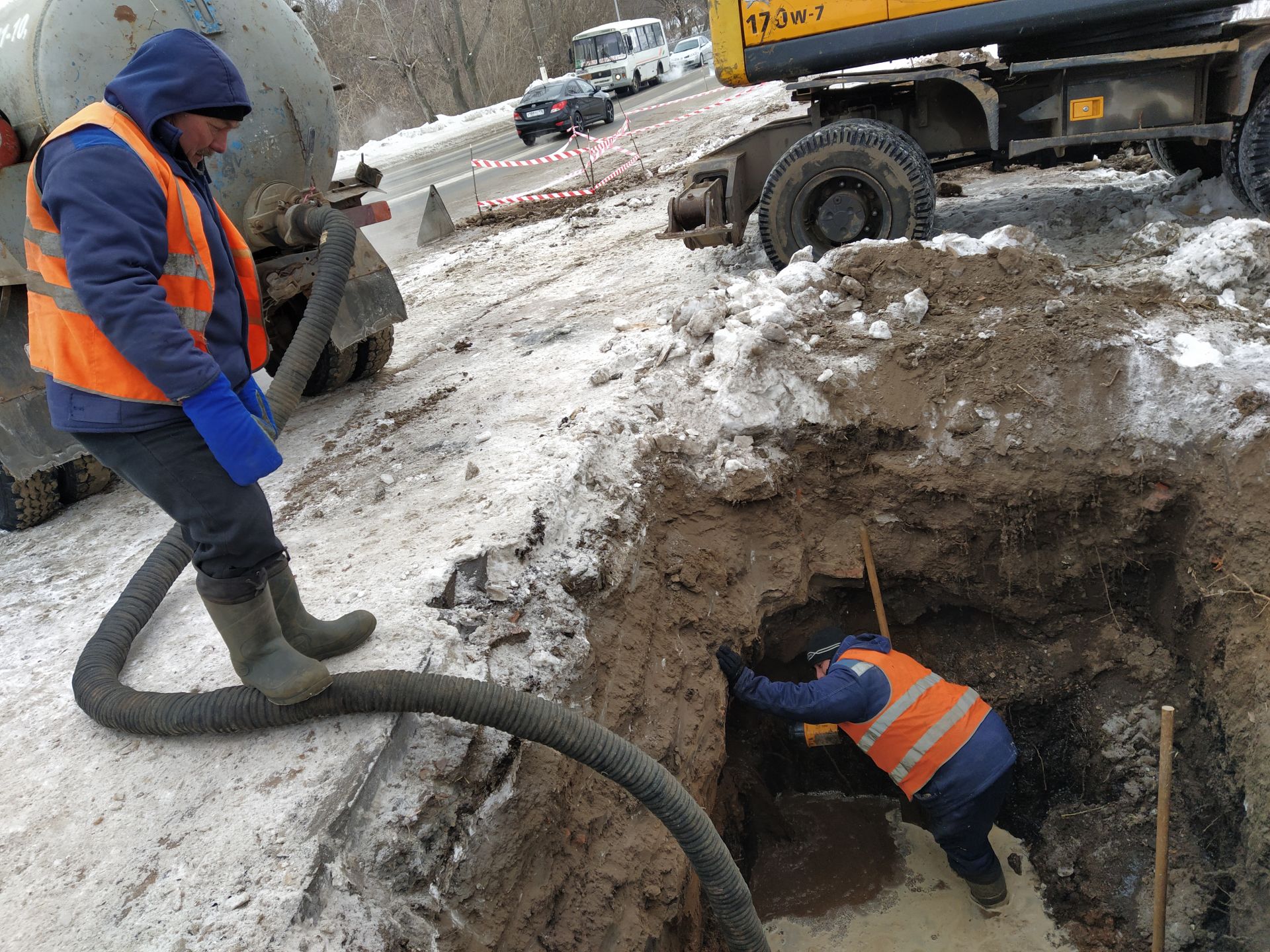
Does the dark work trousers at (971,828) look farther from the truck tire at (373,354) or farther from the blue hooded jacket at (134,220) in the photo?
the truck tire at (373,354)

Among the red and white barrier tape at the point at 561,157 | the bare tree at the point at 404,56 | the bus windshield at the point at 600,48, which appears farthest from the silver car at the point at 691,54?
the red and white barrier tape at the point at 561,157

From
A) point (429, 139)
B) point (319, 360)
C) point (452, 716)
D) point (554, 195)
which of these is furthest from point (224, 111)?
point (429, 139)

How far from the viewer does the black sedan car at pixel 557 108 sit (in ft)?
62.9

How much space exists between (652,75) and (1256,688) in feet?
96.6

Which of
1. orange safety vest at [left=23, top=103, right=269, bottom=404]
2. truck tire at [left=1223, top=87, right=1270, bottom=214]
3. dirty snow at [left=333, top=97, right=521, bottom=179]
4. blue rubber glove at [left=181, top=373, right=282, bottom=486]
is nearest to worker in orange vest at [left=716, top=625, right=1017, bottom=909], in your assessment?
blue rubber glove at [left=181, top=373, right=282, bottom=486]

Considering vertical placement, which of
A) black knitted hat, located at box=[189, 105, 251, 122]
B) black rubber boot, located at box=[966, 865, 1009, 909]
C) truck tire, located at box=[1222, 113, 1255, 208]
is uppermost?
black knitted hat, located at box=[189, 105, 251, 122]

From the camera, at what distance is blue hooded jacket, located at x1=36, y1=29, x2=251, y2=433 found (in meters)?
2.10

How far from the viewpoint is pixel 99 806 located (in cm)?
268

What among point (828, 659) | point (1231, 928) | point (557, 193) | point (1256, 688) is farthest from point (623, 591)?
point (557, 193)

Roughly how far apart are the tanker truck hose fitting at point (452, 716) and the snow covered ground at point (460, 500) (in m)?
0.10

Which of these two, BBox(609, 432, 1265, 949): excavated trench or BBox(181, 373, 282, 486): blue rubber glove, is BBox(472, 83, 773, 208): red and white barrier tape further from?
BBox(181, 373, 282, 486): blue rubber glove

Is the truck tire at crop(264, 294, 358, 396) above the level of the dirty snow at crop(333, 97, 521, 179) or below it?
below

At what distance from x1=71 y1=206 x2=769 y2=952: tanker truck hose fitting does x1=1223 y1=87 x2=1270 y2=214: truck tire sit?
235 inches

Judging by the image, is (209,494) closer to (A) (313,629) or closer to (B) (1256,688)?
(A) (313,629)
